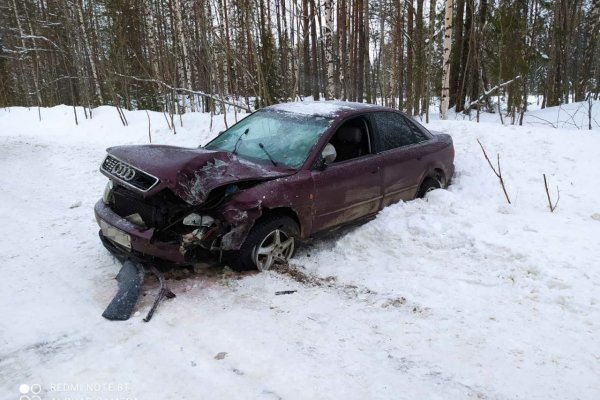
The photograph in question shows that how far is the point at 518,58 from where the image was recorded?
35.9 feet

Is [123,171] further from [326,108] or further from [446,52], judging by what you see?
[446,52]

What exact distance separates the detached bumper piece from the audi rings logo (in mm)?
780

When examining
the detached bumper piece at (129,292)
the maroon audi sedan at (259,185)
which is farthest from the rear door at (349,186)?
the detached bumper piece at (129,292)

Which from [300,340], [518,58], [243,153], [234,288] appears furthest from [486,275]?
[518,58]

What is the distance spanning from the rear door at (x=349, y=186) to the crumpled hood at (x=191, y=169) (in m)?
0.48

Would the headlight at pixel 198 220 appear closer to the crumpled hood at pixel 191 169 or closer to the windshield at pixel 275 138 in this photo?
the crumpled hood at pixel 191 169

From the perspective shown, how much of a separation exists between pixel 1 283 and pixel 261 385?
9.34 feet

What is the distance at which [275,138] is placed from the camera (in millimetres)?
4746

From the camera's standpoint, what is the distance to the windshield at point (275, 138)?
446 cm

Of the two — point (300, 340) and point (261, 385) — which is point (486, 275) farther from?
point (261, 385)

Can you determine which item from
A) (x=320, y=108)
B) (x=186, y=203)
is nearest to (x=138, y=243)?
(x=186, y=203)

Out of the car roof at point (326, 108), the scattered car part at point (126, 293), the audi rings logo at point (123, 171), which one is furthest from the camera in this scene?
the car roof at point (326, 108)

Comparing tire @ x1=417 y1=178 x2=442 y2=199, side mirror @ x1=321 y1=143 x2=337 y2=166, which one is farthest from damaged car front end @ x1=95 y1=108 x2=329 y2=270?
tire @ x1=417 y1=178 x2=442 y2=199

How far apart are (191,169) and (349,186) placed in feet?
6.01
